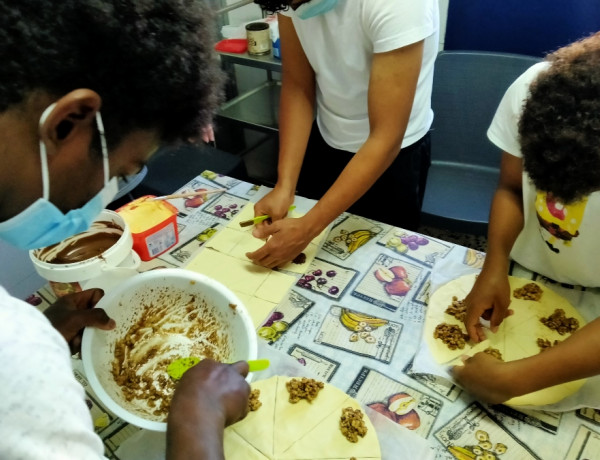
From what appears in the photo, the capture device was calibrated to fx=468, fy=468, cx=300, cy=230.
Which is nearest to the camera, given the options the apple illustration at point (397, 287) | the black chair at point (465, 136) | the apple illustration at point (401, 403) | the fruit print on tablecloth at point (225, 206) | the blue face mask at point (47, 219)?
the blue face mask at point (47, 219)

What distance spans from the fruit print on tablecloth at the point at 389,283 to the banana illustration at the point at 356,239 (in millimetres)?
63

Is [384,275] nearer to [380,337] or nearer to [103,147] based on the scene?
[380,337]

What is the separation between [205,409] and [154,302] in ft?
0.98

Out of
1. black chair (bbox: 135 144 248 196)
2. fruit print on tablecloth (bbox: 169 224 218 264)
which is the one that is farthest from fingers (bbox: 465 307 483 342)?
black chair (bbox: 135 144 248 196)

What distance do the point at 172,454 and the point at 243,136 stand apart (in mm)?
2358

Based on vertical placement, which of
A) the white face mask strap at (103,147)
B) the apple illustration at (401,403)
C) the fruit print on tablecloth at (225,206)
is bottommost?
the apple illustration at (401,403)

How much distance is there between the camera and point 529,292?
0.98 metres

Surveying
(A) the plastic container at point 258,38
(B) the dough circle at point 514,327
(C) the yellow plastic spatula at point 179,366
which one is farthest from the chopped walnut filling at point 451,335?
(A) the plastic container at point 258,38

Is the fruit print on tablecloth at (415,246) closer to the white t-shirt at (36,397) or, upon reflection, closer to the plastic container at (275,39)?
the white t-shirt at (36,397)

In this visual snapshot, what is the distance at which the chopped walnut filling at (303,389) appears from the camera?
2.61 feet

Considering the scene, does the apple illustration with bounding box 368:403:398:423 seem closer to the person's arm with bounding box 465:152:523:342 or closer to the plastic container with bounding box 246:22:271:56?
the person's arm with bounding box 465:152:523:342

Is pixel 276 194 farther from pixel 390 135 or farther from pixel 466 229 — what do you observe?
pixel 466 229

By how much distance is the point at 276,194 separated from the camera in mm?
1219

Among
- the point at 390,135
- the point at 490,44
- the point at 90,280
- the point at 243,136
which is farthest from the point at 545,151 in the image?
the point at 243,136
